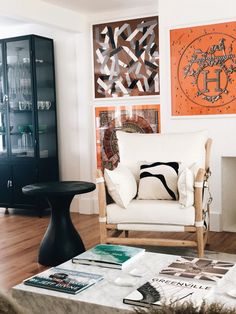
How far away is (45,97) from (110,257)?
3.43 meters

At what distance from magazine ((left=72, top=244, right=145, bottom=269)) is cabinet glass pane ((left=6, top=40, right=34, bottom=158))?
3134mm

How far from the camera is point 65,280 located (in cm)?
210

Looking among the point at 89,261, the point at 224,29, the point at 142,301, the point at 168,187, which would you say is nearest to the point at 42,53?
the point at 224,29

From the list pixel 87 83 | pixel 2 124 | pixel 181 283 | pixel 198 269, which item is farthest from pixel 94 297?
pixel 2 124

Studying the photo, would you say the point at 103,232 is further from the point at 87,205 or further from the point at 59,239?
the point at 87,205

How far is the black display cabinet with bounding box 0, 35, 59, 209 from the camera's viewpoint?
17.6ft

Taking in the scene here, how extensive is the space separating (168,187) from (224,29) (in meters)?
1.73

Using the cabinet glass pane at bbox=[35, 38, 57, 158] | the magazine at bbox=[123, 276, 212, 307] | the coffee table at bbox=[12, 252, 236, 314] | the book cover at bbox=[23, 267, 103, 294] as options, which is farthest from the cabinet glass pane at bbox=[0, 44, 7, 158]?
the magazine at bbox=[123, 276, 212, 307]

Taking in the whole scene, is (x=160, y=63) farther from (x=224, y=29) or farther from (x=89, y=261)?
(x=89, y=261)

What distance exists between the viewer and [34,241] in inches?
166

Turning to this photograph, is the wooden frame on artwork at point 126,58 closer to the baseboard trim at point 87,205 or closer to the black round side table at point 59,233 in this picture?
the baseboard trim at point 87,205

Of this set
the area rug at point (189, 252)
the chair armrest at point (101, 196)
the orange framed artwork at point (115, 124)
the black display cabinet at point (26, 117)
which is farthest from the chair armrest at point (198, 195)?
the black display cabinet at point (26, 117)

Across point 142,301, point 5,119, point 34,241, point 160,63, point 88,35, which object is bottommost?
point 34,241

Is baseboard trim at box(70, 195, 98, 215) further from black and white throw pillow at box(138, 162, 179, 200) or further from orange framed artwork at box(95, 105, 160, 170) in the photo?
black and white throw pillow at box(138, 162, 179, 200)
